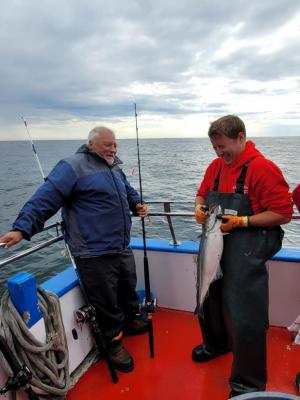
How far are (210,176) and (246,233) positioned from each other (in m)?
0.57

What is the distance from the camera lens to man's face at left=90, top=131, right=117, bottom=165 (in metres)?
2.82

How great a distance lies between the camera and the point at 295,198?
243 cm

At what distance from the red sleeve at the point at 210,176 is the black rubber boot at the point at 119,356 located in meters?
1.52

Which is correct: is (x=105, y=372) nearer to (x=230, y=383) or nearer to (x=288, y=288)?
(x=230, y=383)

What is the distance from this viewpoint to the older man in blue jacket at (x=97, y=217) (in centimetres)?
262

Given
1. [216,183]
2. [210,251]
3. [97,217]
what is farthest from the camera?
[97,217]

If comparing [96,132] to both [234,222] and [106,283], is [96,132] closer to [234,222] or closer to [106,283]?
[106,283]

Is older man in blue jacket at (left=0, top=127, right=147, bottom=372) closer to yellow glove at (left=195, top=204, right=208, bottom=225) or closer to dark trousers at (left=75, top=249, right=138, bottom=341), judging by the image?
dark trousers at (left=75, top=249, right=138, bottom=341)

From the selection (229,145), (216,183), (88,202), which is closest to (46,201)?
(88,202)

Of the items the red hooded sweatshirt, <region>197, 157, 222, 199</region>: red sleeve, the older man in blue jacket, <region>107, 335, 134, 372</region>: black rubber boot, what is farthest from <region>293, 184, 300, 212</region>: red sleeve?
<region>107, 335, 134, 372</region>: black rubber boot

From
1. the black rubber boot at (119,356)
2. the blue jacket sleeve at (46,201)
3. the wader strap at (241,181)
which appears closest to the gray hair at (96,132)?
the blue jacket sleeve at (46,201)

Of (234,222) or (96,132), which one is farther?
(96,132)

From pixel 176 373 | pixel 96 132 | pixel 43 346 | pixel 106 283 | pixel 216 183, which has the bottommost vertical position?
pixel 176 373

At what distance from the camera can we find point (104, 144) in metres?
2.83
